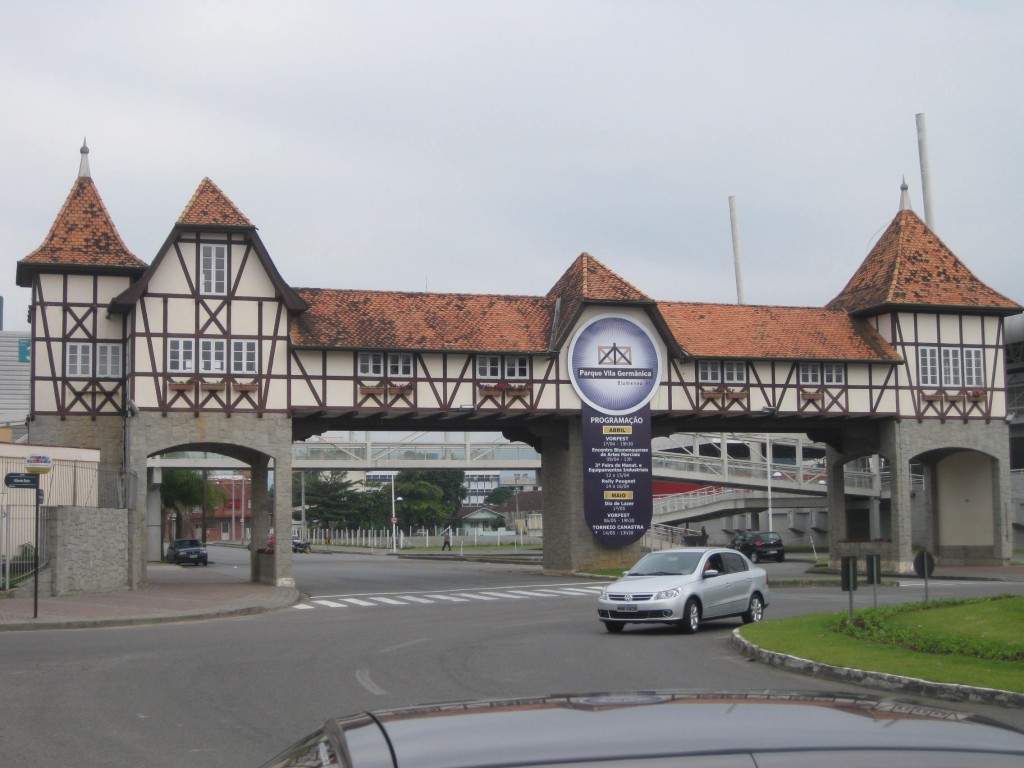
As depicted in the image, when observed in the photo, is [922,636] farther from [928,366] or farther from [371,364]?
[928,366]

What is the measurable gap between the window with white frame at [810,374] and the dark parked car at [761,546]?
15.3m

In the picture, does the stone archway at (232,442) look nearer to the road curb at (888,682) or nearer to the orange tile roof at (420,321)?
the orange tile roof at (420,321)

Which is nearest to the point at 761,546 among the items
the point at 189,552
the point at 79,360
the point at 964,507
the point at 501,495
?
the point at 964,507

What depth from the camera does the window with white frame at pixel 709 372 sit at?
4469 centimetres

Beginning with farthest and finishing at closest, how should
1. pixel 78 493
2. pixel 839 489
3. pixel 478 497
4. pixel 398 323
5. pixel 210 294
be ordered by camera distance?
pixel 478 497 < pixel 839 489 < pixel 398 323 < pixel 210 294 < pixel 78 493

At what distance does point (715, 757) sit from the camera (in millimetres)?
3127

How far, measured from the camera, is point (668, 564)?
2305cm

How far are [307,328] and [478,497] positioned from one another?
152m

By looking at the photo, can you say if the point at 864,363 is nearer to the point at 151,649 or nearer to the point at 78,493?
the point at 78,493

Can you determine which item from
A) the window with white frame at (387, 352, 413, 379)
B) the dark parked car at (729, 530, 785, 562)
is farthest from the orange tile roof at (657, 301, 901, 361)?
the dark parked car at (729, 530, 785, 562)

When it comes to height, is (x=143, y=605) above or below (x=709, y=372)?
below

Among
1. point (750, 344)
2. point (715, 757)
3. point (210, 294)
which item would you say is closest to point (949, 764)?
point (715, 757)

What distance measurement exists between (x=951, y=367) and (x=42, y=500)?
110 feet

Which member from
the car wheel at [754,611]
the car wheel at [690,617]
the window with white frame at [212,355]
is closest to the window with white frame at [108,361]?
the window with white frame at [212,355]
